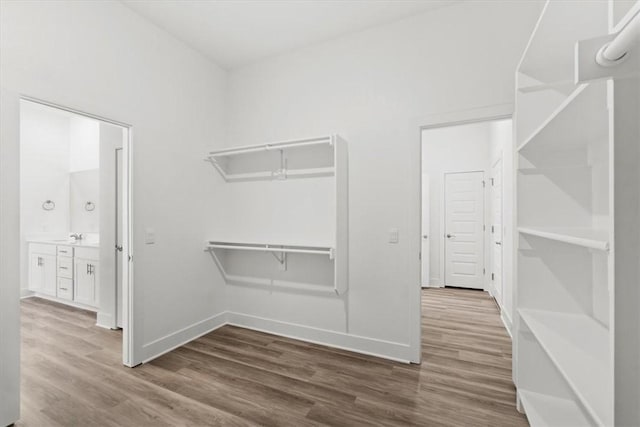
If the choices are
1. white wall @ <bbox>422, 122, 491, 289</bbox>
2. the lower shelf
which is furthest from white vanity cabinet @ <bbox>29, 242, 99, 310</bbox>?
white wall @ <bbox>422, 122, 491, 289</bbox>

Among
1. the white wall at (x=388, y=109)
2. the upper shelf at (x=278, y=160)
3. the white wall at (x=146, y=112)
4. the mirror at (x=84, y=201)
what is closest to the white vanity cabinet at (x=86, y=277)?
the mirror at (x=84, y=201)

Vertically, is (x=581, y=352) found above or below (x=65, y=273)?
above

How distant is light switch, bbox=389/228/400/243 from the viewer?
2.68 meters

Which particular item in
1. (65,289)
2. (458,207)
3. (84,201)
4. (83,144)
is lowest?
(65,289)

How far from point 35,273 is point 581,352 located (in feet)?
21.9

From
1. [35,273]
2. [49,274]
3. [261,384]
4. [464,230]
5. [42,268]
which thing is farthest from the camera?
[464,230]

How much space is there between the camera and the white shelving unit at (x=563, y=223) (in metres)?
1.08

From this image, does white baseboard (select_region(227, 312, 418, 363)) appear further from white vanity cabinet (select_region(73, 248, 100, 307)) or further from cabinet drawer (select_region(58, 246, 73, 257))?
cabinet drawer (select_region(58, 246, 73, 257))

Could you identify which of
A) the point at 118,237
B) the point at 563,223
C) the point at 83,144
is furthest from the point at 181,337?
the point at 83,144

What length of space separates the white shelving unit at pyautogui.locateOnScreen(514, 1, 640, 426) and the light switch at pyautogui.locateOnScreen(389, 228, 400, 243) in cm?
108

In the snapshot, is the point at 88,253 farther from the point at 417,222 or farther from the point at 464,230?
the point at 464,230

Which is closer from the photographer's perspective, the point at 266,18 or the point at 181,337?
the point at 266,18

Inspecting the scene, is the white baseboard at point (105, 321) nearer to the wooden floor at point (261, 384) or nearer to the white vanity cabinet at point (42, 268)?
the wooden floor at point (261, 384)

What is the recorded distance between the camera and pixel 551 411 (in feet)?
5.08
